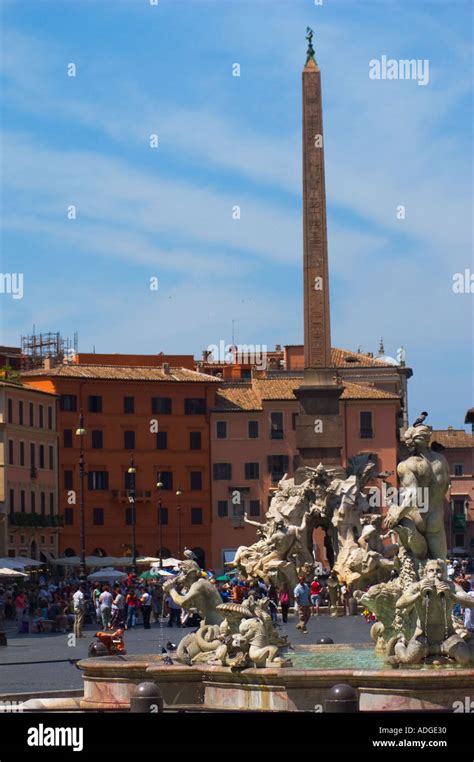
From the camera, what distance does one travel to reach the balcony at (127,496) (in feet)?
233

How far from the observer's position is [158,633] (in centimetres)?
3161

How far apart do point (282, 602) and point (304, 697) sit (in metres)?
20.0

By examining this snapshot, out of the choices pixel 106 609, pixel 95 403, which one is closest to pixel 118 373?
pixel 95 403

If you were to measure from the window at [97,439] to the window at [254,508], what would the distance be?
628cm

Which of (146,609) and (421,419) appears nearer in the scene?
(421,419)

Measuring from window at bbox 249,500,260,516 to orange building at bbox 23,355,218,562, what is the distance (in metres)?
1.68

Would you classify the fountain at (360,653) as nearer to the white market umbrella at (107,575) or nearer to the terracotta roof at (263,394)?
the white market umbrella at (107,575)

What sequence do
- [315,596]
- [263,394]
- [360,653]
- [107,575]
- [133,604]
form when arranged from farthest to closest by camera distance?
[263,394]
[107,575]
[315,596]
[133,604]
[360,653]

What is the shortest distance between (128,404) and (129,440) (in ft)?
4.59

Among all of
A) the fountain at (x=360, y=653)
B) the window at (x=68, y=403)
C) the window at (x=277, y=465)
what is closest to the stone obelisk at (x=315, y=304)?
the fountain at (x=360, y=653)

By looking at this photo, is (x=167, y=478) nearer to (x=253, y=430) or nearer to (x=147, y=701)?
(x=253, y=430)

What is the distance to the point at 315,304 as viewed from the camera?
40.4 m

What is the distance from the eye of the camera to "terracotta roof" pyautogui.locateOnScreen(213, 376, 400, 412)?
A: 2921 inches

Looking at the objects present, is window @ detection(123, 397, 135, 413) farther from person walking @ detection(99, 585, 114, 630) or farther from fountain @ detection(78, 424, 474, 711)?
fountain @ detection(78, 424, 474, 711)
